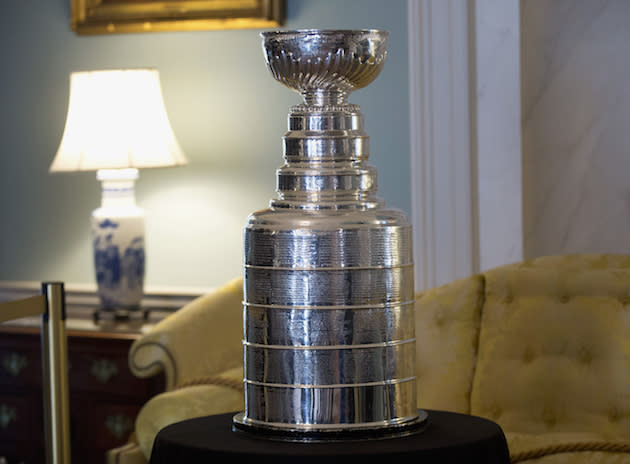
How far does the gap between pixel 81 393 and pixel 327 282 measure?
222cm

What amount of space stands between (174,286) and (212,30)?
97 cm

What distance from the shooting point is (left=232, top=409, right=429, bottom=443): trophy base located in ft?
3.52

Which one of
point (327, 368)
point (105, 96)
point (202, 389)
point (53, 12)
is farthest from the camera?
point (53, 12)

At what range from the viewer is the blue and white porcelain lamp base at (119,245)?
126 inches

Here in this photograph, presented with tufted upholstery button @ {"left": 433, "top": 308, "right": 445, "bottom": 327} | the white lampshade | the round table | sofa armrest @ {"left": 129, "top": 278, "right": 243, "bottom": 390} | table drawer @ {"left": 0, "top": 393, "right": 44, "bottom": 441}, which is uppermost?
the white lampshade

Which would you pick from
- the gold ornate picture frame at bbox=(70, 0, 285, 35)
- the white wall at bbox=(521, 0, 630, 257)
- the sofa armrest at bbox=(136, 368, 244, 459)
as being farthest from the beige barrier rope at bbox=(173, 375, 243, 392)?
the gold ornate picture frame at bbox=(70, 0, 285, 35)

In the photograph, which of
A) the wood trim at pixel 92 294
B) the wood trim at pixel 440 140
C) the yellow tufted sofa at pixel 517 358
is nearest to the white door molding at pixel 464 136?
the wood trim at pixel 440 140

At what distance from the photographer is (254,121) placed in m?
3.40

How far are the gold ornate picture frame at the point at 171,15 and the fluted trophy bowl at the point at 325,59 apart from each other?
2139mm

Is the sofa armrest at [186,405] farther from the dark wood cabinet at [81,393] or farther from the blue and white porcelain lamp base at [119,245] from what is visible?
the blue and white porcelain lamp base at [119,245]

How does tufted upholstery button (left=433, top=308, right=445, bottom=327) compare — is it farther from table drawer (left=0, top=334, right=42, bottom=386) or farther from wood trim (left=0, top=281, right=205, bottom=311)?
table drawer (left=0, top=334, right=42, bottom=386)

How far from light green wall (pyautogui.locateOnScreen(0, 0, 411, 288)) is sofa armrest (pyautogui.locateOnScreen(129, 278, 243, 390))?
2.09ft

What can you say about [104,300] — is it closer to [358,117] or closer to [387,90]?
[387,90]

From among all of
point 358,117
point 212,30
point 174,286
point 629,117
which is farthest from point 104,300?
point 358,117
